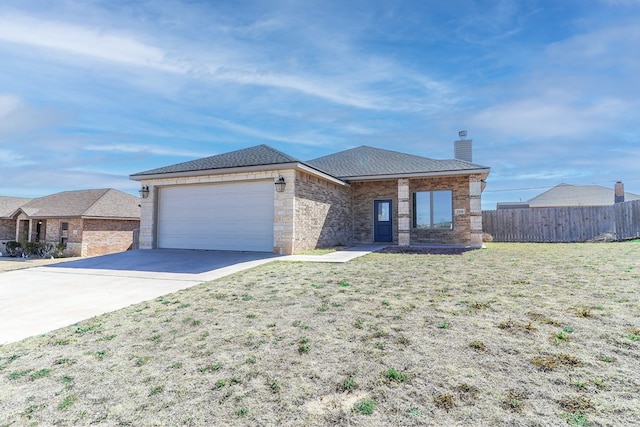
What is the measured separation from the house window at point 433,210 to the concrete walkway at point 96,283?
23.5 ft

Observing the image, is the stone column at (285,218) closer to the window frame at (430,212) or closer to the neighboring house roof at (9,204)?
the window frame at (430,212)

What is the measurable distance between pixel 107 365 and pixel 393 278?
4.76 metres

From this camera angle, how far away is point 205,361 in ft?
10.6

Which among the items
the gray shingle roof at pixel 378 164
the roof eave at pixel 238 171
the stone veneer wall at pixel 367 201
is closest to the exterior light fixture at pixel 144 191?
the roof eave at pixel 238 171

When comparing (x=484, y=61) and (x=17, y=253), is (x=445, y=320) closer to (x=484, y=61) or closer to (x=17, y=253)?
(x=484, y=61)

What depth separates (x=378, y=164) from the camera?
615 inches

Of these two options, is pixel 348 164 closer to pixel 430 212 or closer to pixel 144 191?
pixel 430 212

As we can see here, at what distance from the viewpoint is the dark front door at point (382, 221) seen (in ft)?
50.5

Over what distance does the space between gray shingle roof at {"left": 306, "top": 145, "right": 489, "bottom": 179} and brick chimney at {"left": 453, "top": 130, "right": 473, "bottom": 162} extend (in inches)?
122

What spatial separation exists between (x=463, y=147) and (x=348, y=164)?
6.55 m

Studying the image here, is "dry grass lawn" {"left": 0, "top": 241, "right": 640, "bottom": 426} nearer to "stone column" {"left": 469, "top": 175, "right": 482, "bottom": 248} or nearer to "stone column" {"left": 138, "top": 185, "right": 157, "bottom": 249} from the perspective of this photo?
"stone column" {"left": 469, "top": 175, "right": 482, "bottom": 248}

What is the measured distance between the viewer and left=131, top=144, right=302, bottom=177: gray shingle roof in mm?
11211

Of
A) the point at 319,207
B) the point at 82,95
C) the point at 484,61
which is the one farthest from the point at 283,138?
the point at 484,61

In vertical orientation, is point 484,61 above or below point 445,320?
above
